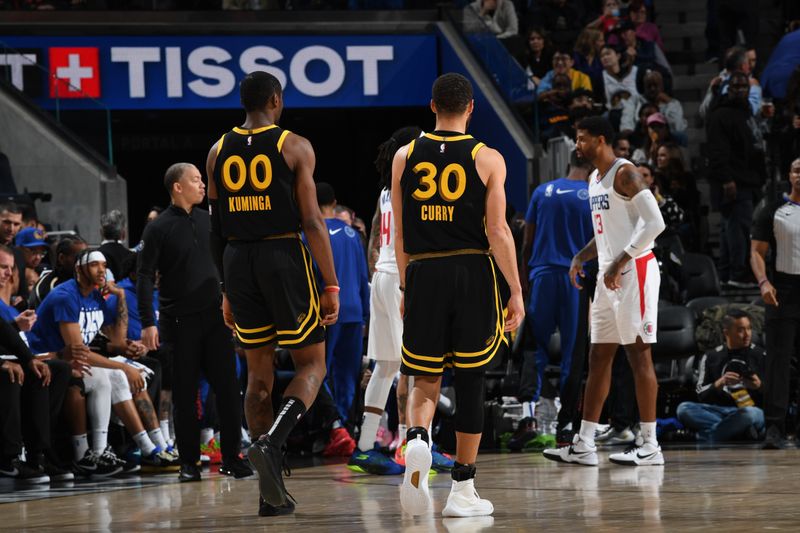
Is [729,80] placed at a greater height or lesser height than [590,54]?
lesser

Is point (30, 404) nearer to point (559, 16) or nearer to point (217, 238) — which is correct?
point (217, 238)

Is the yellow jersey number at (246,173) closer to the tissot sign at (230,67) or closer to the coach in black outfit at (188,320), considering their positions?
the coach in black outfit at (188,320)

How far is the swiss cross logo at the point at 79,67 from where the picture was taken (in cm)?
1672

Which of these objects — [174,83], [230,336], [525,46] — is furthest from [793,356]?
[174,83]

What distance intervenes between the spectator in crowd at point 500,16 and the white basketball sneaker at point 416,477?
1246cm

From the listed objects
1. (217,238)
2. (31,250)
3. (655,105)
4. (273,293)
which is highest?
(655,105)

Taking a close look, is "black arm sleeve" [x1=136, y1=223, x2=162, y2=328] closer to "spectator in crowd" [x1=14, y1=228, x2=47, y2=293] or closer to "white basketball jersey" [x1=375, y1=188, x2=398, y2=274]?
"white basketball jersey" [x1=375, y1=188, x2=398, y2=274]

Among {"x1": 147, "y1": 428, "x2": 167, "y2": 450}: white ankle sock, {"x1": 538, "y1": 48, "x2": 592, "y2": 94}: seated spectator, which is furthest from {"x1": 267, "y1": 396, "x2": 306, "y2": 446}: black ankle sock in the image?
{"x1": 538, "y1": 48, "x2": 592, "y2": 94}: seated spectator

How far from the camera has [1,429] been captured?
341 inches

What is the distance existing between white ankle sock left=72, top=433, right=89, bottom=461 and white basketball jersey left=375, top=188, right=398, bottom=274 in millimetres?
2454

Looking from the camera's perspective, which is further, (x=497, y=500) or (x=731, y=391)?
(x=731, y=391)

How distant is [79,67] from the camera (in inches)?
661

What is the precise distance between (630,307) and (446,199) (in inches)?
93.4

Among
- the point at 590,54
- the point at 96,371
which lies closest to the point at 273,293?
the point at 96,371
